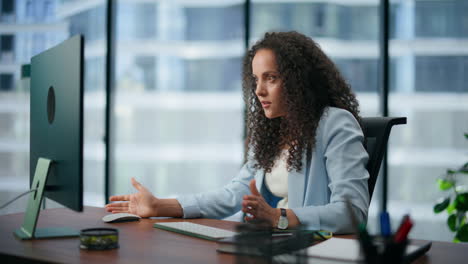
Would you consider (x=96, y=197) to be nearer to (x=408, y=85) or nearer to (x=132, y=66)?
(x=132, y=66)

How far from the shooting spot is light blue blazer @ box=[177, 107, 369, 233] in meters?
1.48

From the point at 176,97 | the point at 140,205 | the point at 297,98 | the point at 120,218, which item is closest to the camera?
the point at 120,218

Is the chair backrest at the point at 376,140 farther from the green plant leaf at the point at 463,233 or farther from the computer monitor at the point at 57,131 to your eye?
the green plant leaf at the point at 463,233

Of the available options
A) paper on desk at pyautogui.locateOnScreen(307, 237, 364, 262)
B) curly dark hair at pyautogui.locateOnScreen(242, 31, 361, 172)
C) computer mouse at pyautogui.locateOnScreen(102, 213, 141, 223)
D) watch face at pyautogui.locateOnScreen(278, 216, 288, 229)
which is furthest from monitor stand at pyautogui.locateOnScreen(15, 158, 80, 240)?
curly dark hair at pyautogui.locateOnScreen(242, 31, 361, 172)

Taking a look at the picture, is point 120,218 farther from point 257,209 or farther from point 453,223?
point 453,223

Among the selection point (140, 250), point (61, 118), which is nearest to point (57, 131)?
point (61, 118)

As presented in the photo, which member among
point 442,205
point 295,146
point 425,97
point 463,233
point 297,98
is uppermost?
point 425,97

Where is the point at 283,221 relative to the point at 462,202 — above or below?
above

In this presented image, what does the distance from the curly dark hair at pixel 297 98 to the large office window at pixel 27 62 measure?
7.26 feet

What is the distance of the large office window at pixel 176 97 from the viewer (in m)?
3.96

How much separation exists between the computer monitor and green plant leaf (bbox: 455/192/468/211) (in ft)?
8.05

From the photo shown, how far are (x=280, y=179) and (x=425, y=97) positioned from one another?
223 centimetres

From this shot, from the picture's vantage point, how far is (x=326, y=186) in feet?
5.66

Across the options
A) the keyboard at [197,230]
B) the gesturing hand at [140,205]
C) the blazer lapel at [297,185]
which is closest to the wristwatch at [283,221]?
the keyboard at [197,230]
